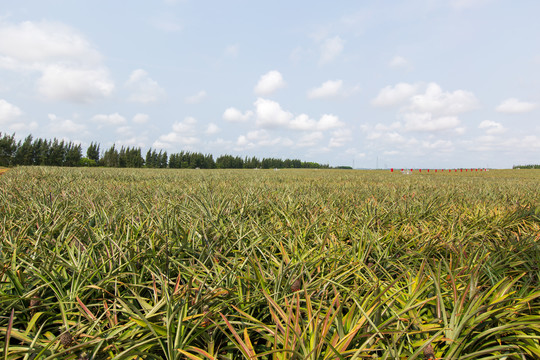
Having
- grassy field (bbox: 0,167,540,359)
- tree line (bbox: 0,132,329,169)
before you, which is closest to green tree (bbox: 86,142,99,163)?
tree line (bbox: 0,132,329,169)

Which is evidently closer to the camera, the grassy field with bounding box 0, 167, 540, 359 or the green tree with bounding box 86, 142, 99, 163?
the grassy field with bounding box 0, 167, 540, 359

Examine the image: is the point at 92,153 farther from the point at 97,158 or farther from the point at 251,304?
the point at 251,304

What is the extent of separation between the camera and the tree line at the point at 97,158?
70.6m

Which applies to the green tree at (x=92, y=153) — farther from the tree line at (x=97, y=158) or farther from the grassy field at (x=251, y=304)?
the grassy field at (x=251, y=304)

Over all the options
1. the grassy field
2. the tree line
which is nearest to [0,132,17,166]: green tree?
the tree line

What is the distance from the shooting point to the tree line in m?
70.6

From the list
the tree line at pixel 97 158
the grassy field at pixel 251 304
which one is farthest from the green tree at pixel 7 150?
the grassy field at pixel 251 304

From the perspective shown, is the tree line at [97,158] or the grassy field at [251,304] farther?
the tree line at [97,158]

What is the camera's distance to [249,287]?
4.95 ft

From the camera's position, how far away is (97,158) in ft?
310

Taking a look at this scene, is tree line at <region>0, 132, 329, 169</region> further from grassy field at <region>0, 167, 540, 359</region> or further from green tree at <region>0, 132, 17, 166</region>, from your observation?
grassy field at <region>0, 167, 540, 359</region>

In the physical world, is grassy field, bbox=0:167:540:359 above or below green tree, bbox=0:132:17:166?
below

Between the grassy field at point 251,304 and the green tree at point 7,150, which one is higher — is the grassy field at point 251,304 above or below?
below

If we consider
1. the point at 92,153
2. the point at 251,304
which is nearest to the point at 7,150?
the point at 92,153
